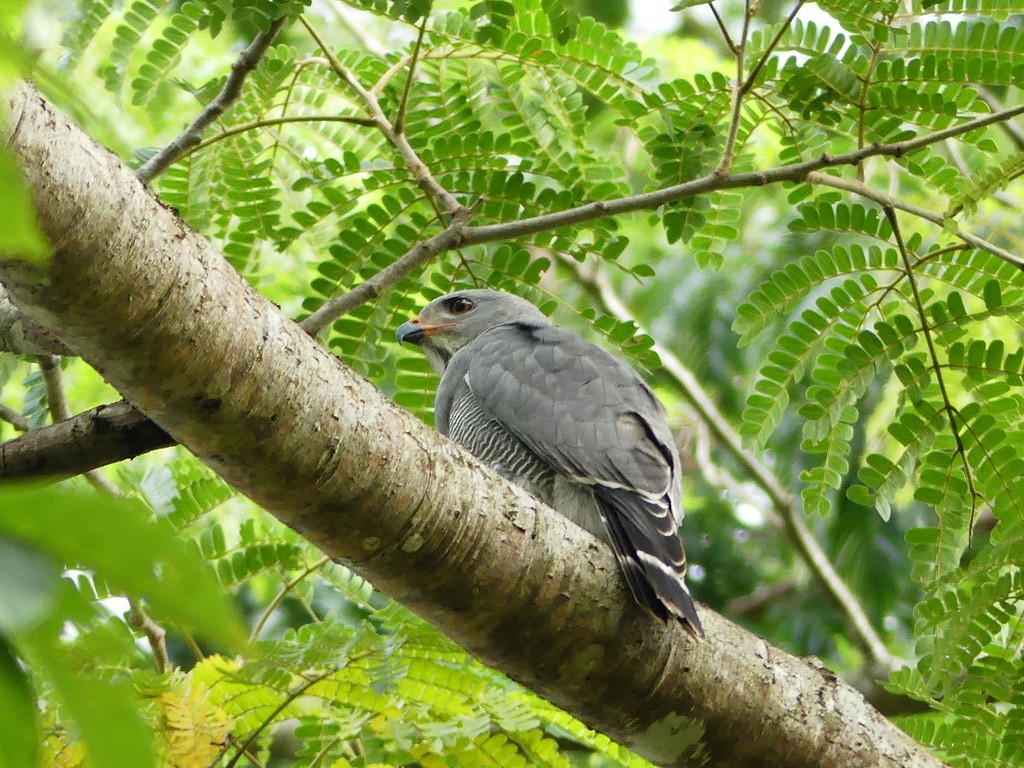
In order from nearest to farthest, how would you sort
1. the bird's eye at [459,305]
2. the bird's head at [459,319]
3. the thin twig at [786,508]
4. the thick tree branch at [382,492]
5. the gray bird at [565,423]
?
the thick tree branch at [382,492], the gray bird at [565,423], the bird's head at [459,319], the bird's eye at [459,305], the thin twig at [786,508]

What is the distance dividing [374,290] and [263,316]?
39.1 inches

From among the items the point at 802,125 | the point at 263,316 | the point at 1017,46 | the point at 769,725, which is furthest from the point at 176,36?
the point at 769,725

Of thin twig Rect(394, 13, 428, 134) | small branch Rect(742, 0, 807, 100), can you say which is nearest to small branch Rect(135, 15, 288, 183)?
thin twig Rect(394, 13, 428, 134)

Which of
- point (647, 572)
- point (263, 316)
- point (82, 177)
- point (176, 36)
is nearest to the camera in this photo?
point (82, 177)

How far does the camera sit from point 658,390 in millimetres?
9750

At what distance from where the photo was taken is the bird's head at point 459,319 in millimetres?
4766

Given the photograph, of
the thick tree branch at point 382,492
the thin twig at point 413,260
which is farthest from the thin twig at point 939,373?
the thin twig at point 413,260

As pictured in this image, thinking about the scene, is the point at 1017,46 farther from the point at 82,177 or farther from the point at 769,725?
the point at 82,177

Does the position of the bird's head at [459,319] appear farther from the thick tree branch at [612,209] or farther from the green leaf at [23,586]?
the green leaf at [23,586]

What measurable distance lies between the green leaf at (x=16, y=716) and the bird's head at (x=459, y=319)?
13.0 ft

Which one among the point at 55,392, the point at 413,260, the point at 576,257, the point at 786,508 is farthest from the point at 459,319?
the point at 786,508

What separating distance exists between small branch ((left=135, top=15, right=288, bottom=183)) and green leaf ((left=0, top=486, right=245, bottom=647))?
2.51 metres

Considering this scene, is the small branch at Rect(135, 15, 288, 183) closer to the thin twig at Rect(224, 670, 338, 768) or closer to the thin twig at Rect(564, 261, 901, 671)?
the thin twig at Rect(224, 670, 338, 768)

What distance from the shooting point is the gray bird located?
3488 millimetres
